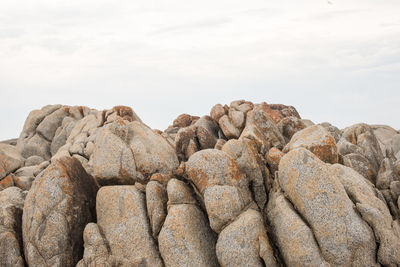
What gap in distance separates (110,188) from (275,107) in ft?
124

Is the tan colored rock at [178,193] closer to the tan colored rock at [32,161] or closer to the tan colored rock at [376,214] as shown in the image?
the tan colored rock at [376,214]

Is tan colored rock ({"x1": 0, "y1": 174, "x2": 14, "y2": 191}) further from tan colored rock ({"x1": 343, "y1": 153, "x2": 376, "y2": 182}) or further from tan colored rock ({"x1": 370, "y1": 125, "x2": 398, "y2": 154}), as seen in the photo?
tan colored rock ({"x1": 370, "y1": 125, "x2": 398, "y2": 154})

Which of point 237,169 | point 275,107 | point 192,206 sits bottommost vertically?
point 275,107

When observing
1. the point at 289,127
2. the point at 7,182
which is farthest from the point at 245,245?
the point at 7,182

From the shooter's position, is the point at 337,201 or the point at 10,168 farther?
the point at 10,168

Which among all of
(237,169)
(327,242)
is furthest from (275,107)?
(327,242)

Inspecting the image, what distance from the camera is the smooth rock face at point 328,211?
2067cm

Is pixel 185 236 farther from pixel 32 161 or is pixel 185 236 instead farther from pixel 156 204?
pixel 32 161

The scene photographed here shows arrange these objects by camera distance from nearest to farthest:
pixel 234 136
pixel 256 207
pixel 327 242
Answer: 1. pixel 327 242
2. pixel 256 207
3. pixel 234 136

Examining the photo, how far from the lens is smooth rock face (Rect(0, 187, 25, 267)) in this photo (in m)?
24.8

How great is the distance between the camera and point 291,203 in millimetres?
22766

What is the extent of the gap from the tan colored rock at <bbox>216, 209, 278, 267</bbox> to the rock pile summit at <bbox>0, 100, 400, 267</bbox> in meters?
0.06

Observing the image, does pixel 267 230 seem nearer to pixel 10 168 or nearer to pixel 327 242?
pixel 327 242

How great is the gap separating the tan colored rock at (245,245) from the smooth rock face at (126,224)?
13.5 feet
